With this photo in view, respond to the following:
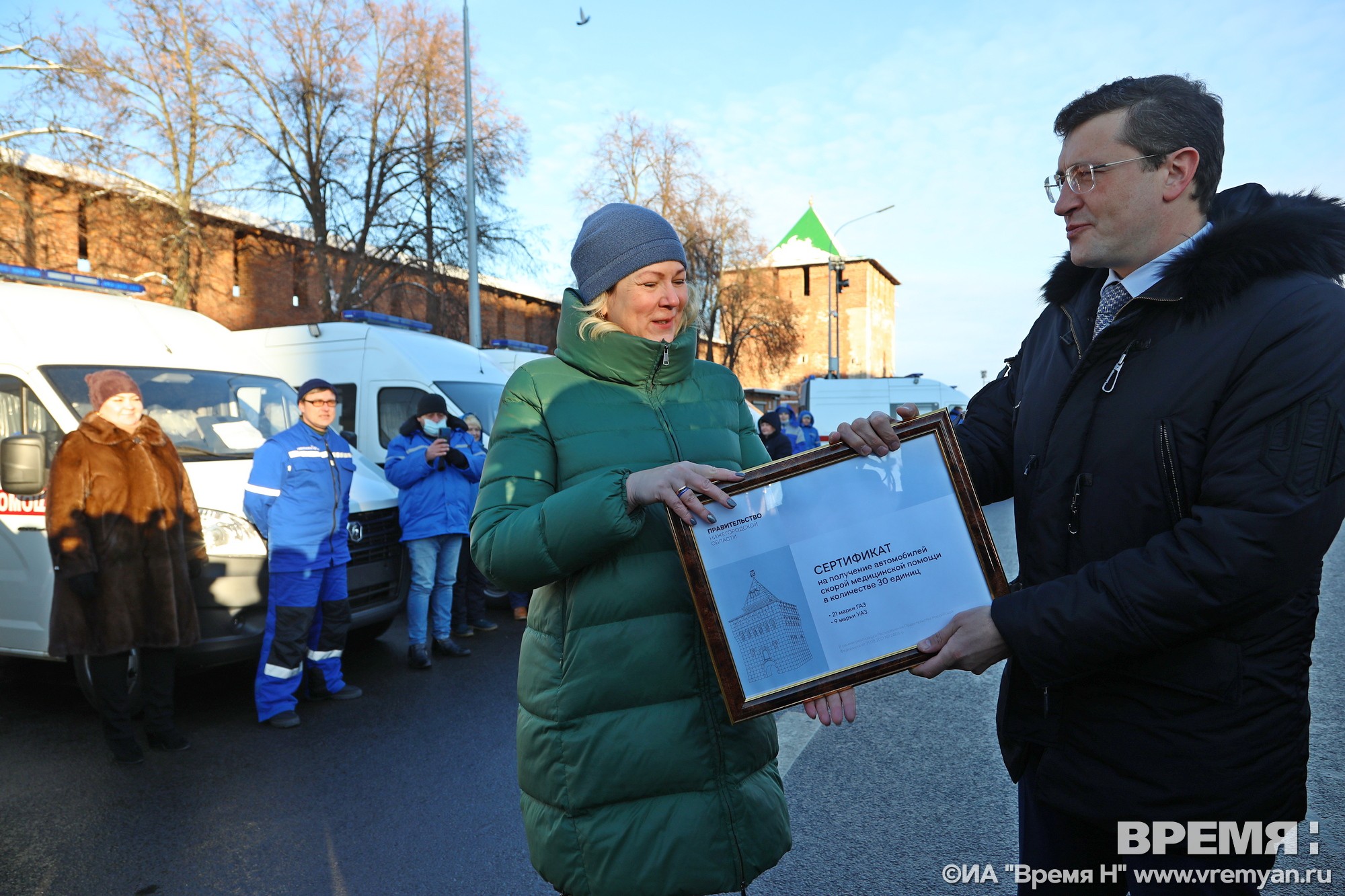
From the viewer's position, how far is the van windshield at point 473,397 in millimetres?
9539

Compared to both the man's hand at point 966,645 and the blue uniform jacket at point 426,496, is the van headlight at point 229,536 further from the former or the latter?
the man's hand at point 966,645

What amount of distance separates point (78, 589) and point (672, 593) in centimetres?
412

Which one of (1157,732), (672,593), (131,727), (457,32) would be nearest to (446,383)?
(131,727)

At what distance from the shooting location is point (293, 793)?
4.06 m

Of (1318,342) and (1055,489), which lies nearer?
(1318,342)

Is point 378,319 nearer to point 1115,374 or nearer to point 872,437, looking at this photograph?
point 872,437

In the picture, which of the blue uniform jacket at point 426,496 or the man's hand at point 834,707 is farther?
the blue uniform jacket at point 426,496

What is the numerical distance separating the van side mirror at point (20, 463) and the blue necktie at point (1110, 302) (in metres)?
5.25

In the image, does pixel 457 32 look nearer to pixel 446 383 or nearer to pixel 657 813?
pixel 446 383

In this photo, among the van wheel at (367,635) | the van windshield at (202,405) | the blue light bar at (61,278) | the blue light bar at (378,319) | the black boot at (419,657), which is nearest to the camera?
the van windshield at (202,405)

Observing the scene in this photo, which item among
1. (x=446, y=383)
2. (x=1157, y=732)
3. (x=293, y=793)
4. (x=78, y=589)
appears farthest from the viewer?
(x=446, y=383)

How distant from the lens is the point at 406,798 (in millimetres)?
3992

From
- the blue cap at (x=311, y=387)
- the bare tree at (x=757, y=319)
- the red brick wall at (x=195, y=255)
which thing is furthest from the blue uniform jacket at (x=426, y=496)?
the bare tree at (x=757, y=319)

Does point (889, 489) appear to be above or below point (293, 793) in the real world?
above
